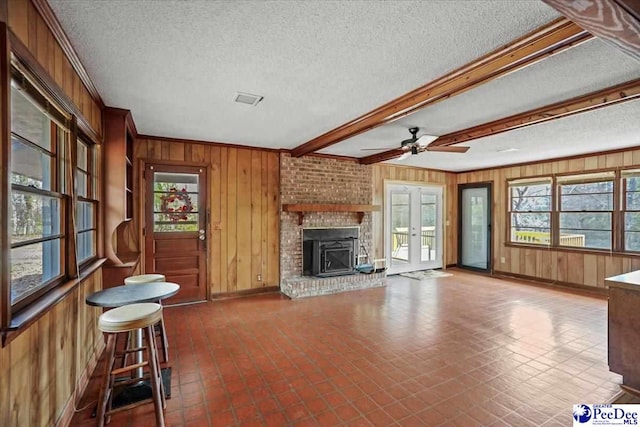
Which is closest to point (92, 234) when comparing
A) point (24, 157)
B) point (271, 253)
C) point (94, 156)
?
point (94, 156)

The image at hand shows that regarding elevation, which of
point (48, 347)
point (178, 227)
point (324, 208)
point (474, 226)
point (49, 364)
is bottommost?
point (49, 364)

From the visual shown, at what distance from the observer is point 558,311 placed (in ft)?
14.1

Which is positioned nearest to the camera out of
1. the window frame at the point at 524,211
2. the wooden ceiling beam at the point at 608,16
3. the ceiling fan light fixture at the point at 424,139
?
the wooden ceiling beam at the point at 608,16

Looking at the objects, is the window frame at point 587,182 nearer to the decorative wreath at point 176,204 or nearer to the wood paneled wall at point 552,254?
the wood paneled wall at point 552,254

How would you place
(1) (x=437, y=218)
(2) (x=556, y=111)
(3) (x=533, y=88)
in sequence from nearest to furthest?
1. (3) (x=533, y=88)
2. (2) (x=556, y=111)
3. (1) (x=437, y=218)

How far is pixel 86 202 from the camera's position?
284 centimetres

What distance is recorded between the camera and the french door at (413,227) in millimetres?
6801

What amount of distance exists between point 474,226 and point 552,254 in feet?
5.72

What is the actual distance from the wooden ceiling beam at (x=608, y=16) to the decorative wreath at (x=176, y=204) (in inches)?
181

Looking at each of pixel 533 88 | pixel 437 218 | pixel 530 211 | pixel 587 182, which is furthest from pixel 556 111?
pixel 437 218

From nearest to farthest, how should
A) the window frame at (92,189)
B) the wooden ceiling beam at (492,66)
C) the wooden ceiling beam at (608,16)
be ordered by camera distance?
the wooden ceiling beam at (608,16), the wooden ceiling beam at (492,66), the window frame at (92,189)

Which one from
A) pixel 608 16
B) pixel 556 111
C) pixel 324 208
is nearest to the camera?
pixel 608 16

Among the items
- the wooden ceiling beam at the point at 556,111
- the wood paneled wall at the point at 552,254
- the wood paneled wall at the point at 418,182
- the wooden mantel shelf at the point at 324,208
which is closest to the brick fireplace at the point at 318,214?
the wooden mantel shelf at the point at 324,208

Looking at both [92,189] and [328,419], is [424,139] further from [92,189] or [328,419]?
[92,189]
